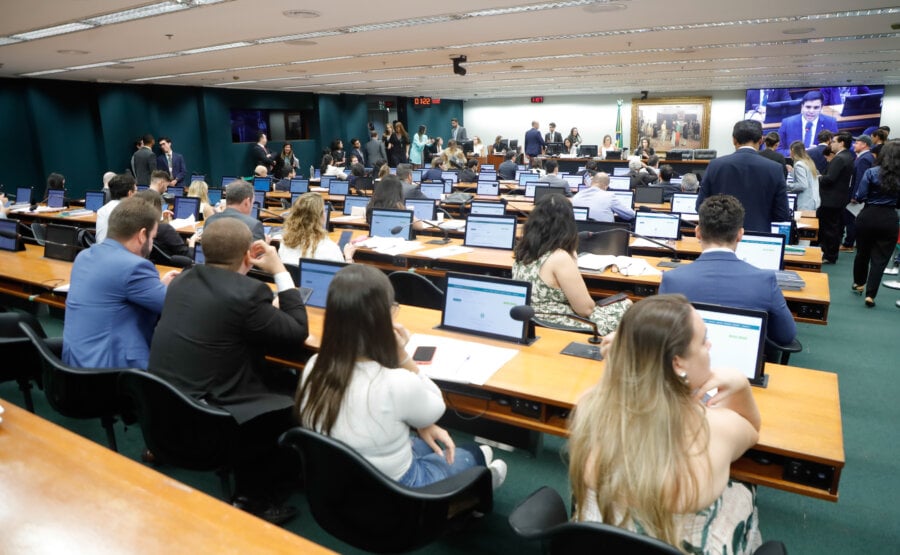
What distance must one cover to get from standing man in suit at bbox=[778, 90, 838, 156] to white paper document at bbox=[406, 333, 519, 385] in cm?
1785

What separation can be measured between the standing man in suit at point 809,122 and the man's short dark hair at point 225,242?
18.5 metres

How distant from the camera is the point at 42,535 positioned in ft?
4.07

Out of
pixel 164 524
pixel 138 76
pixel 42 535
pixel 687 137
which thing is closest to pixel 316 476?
pixel 164 524

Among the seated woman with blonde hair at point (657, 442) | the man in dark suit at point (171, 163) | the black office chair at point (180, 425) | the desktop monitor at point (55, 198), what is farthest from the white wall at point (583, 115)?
the black office chair at point (180, 425)

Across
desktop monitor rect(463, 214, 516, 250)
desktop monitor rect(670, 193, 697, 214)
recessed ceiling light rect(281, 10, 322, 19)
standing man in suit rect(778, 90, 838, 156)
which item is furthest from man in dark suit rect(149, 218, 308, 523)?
standing man in suit rect(778, 90, 838, 156)

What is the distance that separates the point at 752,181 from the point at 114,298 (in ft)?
13.3

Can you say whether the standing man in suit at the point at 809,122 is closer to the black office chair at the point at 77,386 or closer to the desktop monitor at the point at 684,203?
the desktop monitor at the point at 684,203

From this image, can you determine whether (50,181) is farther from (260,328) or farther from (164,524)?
(164,524)

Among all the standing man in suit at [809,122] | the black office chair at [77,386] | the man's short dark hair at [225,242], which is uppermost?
the standing man in suit at [809,122]

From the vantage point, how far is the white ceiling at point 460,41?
5570mm

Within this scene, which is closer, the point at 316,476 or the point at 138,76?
the point at 316,476

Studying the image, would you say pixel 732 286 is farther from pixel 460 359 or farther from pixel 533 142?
pixel 533 142

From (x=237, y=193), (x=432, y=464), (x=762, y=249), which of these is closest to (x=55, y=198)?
(x=237, y=193)

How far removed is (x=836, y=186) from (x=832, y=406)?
6215 mm
